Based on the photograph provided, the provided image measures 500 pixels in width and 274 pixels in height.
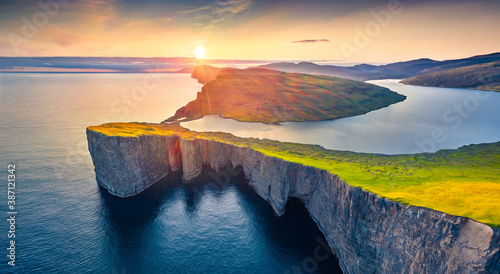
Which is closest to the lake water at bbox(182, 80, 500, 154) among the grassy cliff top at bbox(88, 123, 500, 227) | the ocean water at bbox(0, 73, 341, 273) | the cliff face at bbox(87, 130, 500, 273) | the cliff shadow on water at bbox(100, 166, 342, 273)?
the grassy cliff top at bbox(88, 123, 500, 227)

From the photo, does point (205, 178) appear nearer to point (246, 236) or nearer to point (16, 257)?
point (246, 236)

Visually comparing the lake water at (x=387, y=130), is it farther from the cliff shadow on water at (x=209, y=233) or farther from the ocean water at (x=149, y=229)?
the ocean water at (x=149, y=229)

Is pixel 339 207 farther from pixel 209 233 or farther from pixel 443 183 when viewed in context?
pixel 209 233

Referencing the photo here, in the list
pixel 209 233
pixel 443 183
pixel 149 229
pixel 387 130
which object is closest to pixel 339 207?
pixel 443 183

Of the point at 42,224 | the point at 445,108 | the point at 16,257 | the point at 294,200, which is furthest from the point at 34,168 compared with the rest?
the point at 445,108

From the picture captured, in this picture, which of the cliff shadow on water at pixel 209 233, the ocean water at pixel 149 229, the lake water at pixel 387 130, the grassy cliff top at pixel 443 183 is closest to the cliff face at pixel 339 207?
the grassy cliff top at pixel 443 183

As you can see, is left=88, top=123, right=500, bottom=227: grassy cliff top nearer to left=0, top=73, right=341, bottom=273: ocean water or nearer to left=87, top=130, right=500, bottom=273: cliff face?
left=87, top=130, right=500, bottom=273: cliff face

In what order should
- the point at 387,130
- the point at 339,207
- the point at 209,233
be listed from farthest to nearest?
the point at 387,130, the point at 209,233, the point at 339,207
